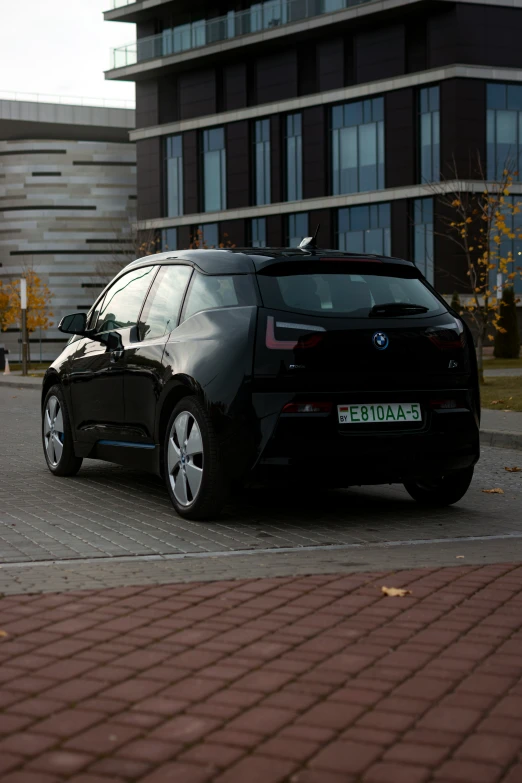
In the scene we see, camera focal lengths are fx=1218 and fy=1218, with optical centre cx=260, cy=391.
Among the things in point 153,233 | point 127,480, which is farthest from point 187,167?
point 127,480

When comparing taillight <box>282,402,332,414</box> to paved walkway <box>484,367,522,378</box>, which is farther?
paved walkway <box>484,367,522,378</box>

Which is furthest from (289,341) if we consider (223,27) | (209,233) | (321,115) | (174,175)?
(174,175)

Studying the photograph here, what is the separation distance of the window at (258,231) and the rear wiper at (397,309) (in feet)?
159

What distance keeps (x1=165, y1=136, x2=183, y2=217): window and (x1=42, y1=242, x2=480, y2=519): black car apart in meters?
51.5

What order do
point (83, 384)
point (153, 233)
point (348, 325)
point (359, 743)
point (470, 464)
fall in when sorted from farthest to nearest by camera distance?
point (153, 233) < point (83, 384) < point (470, 464) < point (348, 325) < point (359, 743)

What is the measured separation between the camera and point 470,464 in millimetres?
7727

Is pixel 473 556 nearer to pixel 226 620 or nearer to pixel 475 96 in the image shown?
pixel 226 620

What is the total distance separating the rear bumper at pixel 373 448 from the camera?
6.98 meters

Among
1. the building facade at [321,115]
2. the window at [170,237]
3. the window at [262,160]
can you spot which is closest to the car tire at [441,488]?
the building facade at [321,115]

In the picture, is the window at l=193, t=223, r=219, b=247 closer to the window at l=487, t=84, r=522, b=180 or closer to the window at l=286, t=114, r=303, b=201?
the window at l=286, t=114, r=303, b=201

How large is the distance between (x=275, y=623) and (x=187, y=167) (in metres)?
55.2

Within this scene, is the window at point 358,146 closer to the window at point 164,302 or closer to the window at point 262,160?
the window at point 262,160

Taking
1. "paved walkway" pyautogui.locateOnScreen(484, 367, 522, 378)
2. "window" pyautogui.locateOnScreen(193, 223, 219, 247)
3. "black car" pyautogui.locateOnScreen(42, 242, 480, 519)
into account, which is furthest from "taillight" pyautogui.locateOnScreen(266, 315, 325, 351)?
"window" pyautogui.locateOnScreen(193, 223, 219, 247)

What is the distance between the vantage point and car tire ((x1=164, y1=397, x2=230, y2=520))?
7141mm
